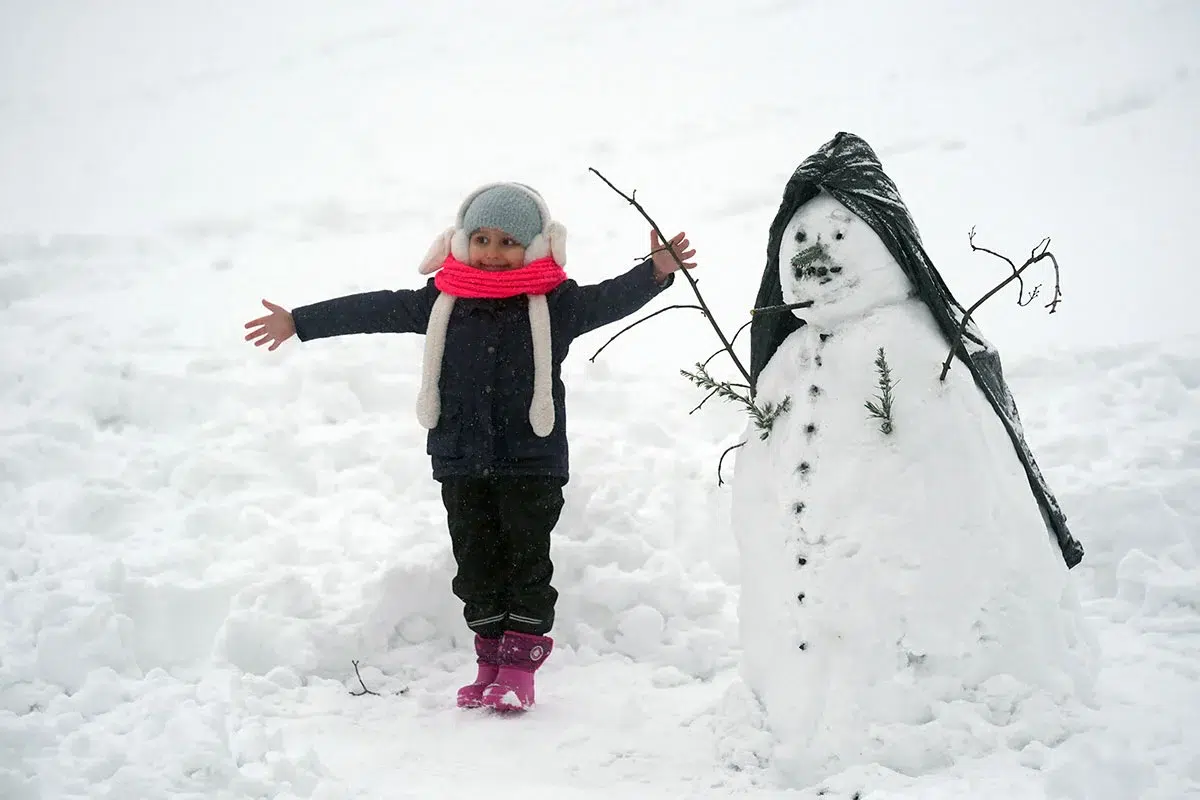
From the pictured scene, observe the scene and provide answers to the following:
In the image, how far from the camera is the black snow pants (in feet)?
11.7

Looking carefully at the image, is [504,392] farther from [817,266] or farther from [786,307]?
[817,266]

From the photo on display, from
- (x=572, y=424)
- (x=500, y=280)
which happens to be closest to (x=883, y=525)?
(x=500, y=280)

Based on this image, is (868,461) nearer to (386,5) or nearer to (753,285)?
(753,285)

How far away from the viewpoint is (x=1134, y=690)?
117 inches

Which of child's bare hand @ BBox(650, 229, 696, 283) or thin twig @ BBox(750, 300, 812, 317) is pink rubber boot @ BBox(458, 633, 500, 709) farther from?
thin twig @ BBox(750, 300, 812, 317)

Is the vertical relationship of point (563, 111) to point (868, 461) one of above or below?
above

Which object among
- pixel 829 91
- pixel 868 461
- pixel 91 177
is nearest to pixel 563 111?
pixel 829 91

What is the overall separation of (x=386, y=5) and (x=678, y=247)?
1338cm

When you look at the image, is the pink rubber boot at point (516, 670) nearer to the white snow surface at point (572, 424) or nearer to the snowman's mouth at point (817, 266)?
the white snow surface at point (572, 424)

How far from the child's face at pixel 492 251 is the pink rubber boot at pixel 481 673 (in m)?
1.24

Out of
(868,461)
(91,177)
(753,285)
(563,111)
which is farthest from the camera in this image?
(563,111)

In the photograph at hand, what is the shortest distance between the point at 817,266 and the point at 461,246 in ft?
4.11

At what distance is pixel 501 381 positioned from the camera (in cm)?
352

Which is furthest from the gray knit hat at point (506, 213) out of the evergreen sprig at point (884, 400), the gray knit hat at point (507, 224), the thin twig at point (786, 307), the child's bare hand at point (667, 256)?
the evergreen sprig at point (884, 400)
